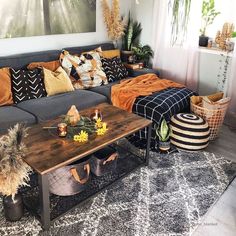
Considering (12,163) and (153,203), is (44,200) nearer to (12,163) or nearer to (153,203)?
(12,163)

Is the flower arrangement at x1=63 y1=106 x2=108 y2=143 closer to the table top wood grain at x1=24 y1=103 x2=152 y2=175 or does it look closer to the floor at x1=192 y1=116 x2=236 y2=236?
the table top wood grain at x1=24 y1=103 x2=152 y2=175

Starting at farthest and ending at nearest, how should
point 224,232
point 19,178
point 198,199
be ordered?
point 198,199 → point 224,232 → point 19,178

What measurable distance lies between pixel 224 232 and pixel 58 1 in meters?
2.83

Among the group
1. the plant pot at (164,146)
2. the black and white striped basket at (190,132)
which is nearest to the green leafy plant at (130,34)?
the black and white striped basket at (190,132)

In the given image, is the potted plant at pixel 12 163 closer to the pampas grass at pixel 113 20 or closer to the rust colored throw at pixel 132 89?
the rust colored throw at pixel 132 89

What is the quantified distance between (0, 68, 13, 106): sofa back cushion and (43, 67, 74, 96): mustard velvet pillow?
37 centimetres

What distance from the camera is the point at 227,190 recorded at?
2184mm

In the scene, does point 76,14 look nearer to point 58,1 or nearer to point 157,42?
point 58,1

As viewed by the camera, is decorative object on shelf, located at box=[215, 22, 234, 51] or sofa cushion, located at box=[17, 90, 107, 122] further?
decorative object on shelf, located at box=[215, 22, 234, 51]

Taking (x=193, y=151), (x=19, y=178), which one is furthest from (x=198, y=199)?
(x=19, y=178)

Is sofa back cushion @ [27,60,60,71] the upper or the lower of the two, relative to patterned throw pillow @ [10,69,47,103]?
upper

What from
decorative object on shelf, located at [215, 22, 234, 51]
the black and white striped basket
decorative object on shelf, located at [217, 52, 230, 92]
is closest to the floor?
the black and white striped basket

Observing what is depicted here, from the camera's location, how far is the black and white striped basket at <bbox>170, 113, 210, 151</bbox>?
2.64 m

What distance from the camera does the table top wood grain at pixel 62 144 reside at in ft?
5.42
